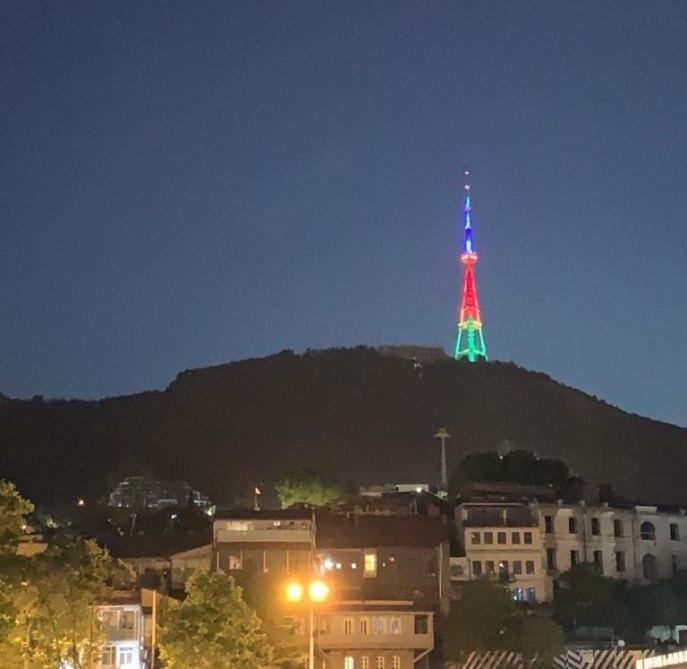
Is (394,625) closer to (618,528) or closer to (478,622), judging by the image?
(478,622)

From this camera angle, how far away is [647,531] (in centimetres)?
6894

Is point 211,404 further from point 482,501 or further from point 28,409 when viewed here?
point 482,501

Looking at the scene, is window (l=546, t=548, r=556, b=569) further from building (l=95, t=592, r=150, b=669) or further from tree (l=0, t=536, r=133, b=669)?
tree (l=0, t=536, r=133, b=669)

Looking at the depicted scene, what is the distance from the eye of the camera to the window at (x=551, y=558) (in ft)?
203

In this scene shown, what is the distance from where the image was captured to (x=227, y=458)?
451 feet

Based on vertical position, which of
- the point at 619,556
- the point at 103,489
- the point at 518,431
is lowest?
the point at 619,556

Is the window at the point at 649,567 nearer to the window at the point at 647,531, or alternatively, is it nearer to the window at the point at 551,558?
the window at the point at 647,531

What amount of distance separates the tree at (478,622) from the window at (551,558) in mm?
13391

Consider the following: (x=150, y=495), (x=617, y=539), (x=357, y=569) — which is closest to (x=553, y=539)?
(x=617, y=539)

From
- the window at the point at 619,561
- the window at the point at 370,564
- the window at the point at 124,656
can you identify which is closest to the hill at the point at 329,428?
the window at the point at 619,561

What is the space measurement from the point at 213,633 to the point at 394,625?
1693cm

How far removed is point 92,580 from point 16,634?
3366 millimetres

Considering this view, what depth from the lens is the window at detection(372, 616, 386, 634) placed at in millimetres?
48781

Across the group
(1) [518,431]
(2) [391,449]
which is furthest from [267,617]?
(1) [518,431]
